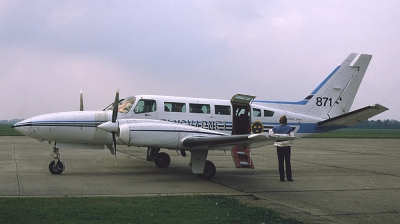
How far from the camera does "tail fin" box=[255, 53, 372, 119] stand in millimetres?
17297

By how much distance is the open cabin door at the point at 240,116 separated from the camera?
49.3 ft

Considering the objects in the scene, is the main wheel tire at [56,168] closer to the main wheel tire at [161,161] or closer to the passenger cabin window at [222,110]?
the main wheel tire at [161,161]

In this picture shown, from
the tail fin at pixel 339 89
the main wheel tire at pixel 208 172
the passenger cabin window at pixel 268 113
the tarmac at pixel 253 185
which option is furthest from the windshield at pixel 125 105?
the tail fin at pixel 339 89

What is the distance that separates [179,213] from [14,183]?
562cm

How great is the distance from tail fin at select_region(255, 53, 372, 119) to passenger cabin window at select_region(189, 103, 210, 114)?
457 cm

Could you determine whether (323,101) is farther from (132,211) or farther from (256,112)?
(132,211)

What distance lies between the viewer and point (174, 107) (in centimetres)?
1430

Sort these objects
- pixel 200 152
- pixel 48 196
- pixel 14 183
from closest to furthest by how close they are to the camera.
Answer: pixel 48 196 → pixel 14 183 → pixel 200 152

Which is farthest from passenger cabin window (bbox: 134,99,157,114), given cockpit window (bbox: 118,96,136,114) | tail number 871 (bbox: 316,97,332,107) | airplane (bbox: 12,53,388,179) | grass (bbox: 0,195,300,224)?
tail number 871 (bbox: 316,97,332,107)

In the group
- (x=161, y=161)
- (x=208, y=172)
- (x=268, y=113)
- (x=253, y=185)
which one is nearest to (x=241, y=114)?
(x=268, y=113)

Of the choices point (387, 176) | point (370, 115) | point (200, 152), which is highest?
point (370, 115)

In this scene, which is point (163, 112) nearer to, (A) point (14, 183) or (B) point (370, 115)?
(A) point (14, 183)

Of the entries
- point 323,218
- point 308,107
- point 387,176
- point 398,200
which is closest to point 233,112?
point 308,107

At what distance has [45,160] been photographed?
58.5 feet
